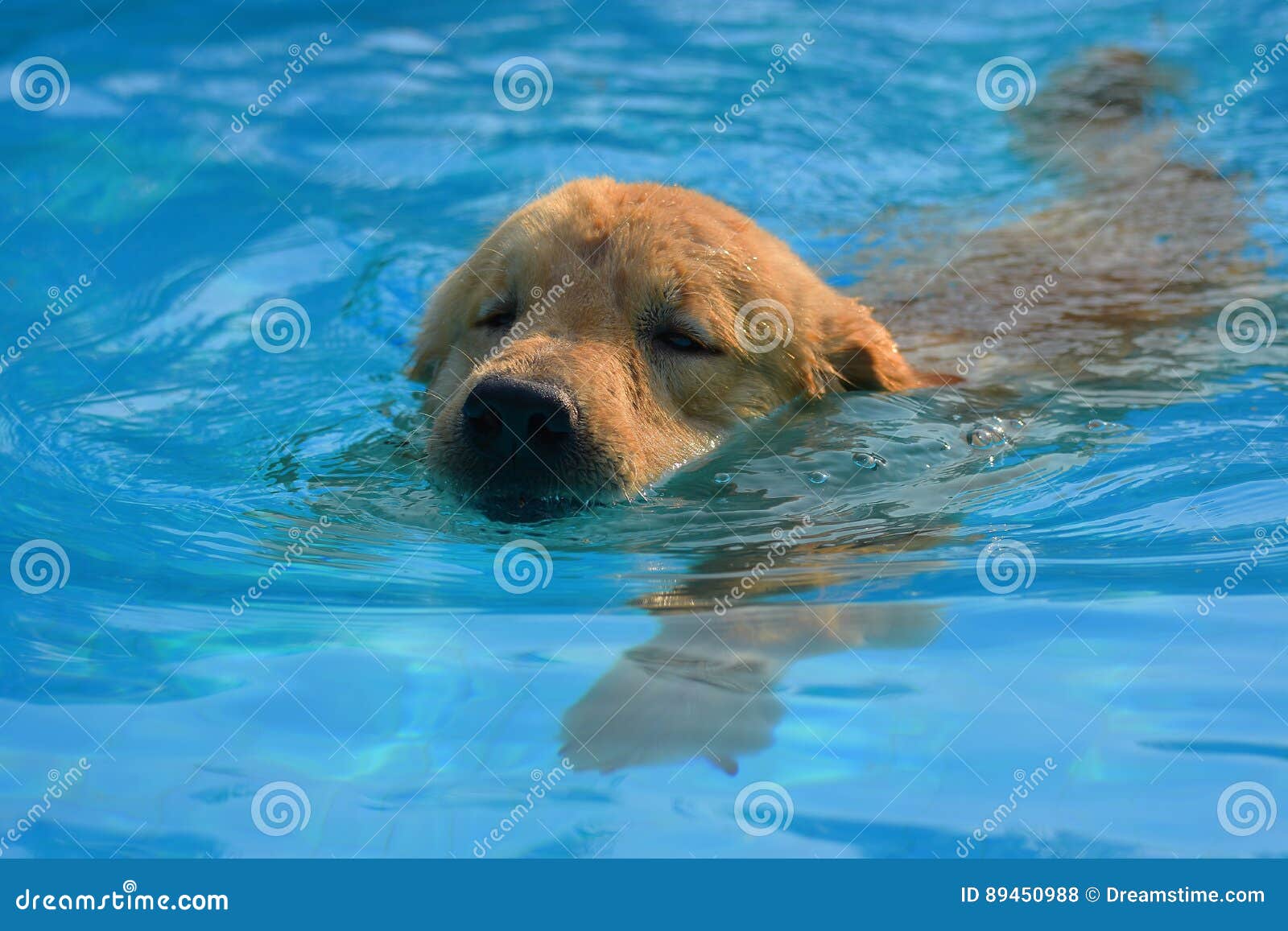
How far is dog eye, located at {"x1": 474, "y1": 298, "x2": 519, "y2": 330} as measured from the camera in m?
5.20

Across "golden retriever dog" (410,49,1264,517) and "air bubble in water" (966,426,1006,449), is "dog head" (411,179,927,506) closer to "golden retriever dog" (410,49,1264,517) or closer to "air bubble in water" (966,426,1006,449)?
"golden retriever dog" (410,49,1264,517)

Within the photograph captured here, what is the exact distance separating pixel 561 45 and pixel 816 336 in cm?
639

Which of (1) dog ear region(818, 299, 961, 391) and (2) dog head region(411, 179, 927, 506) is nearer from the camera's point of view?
(2) dog head region(411, 179, 927, 506)

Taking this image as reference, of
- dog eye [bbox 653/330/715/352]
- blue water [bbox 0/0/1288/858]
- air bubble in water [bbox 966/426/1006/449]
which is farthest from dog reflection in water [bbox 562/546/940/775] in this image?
air bubble in water [bbox 966/426/1006/449]

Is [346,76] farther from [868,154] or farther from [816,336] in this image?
[816,336]

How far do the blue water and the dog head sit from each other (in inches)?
7.8

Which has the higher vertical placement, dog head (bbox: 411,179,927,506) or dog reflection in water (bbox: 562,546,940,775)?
dog head (bbox: 411,179,927,506)

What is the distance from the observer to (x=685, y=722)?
3.63m

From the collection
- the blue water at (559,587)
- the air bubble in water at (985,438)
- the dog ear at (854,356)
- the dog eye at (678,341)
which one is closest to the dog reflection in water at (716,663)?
the blue water at (559,587)

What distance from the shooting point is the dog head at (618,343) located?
14.3 ft

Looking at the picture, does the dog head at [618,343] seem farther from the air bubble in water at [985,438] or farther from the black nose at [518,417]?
the air bubble in water at [985,438]

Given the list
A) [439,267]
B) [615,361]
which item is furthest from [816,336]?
[439,267]

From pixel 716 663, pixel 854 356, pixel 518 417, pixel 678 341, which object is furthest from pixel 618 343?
pixel 716 663

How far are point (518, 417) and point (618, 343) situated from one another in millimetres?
757
